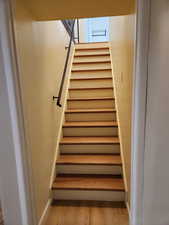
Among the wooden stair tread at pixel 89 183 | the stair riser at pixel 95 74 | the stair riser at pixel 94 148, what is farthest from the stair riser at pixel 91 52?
the wooden stair tread at pixel 89 183

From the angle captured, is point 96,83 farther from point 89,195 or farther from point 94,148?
point 89,195

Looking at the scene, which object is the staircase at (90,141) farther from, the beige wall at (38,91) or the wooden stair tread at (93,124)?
the beige wall at (38,91)

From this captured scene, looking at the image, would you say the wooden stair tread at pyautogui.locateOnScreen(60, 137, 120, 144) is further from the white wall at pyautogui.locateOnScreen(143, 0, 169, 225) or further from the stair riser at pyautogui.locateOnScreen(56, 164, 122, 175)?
the white wall at pyautogui.locateOnScreen(143, 0, 169, 225)

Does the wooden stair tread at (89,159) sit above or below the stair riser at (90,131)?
below

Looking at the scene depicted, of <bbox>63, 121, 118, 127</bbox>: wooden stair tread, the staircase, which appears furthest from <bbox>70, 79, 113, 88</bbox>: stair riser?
<bbox>63, 121, 118, 127</bbox>: wooden stair tread

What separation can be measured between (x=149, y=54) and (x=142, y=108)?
370 mm

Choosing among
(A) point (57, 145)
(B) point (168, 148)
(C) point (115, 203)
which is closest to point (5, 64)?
(B) point (168, 148)

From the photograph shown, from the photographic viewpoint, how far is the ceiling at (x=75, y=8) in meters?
1.46

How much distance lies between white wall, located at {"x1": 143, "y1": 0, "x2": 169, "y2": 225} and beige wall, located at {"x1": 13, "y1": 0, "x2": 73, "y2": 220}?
921 millimetres

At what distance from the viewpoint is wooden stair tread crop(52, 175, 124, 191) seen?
215cm

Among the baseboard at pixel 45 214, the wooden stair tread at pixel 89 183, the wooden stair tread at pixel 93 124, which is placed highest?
the wooden stair tread at pixel 93 124

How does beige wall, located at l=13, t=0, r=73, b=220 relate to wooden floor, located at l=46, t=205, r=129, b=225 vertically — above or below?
above

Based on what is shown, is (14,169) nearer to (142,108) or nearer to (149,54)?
(142,108)

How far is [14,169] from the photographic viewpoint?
1.38 metres
